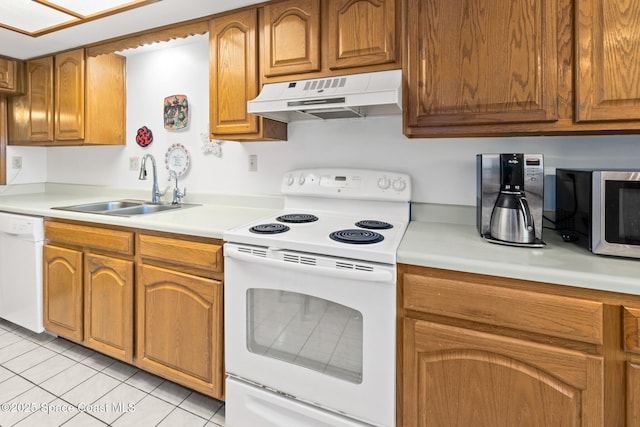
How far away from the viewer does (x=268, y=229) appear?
1.43m

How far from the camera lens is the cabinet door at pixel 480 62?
46.5 inches

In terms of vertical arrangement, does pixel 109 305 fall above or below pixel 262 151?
below

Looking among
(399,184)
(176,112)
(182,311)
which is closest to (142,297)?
(182,311)

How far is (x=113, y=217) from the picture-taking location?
5.76ft

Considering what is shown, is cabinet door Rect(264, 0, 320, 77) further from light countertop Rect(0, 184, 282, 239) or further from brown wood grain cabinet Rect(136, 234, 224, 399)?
brown wood grain cabinet Rect(136, 234, 224, 399)

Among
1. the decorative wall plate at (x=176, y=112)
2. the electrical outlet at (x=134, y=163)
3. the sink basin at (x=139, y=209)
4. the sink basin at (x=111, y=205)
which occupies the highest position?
the decorative wall plate at (x=176, y=112)

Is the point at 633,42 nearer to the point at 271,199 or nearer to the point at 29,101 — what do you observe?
the point at 271,199

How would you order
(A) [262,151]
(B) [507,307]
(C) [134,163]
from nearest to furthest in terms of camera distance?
(B) [507,307]
(A) [262,151]
(C) [134,163]

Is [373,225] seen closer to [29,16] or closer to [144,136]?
[144,136]

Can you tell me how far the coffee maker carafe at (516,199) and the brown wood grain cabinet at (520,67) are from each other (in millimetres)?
124

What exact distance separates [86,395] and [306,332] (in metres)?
1.30

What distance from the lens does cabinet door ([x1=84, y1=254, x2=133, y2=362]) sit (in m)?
1.73

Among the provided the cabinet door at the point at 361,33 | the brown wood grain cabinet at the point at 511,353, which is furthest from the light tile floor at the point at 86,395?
the cabinet door at the point at 361,33

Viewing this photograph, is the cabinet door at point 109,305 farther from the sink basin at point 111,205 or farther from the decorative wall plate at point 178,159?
the decorative wall plate at point 178,159
